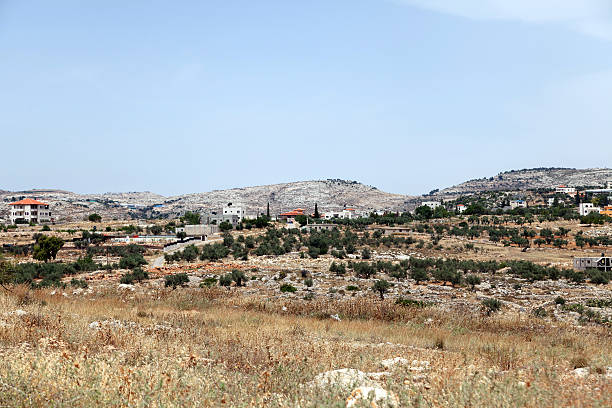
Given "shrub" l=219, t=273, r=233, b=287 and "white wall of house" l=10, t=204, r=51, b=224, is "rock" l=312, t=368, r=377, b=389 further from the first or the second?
"white wall of house" l=10, t=204, r=51, b=224

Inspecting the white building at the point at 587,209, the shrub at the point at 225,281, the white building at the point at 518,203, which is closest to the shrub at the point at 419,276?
the shrub at the point at 225,281

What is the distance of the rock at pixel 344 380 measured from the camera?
4889 millimetres

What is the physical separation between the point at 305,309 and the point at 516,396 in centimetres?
992

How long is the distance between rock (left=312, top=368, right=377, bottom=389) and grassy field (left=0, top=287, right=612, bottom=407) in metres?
0.13

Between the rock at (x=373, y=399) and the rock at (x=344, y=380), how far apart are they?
272mm

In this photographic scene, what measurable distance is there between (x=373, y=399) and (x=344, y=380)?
94 cm

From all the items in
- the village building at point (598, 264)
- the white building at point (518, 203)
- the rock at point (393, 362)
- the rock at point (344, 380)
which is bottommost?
the village building at point (598, 264)

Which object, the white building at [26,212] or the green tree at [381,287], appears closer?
the green tree at [381,287]

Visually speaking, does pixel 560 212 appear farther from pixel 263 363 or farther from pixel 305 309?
pixel 263 363

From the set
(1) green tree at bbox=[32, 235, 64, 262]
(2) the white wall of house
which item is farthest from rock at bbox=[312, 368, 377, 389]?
(2) the white wall of house

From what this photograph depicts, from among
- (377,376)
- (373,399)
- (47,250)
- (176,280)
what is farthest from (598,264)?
(47,250)

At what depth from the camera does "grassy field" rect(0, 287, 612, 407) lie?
445cm

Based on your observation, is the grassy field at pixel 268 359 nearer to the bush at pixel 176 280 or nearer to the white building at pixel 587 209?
the bush at pixel 176 280

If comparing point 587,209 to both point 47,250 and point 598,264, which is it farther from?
point 47,250
